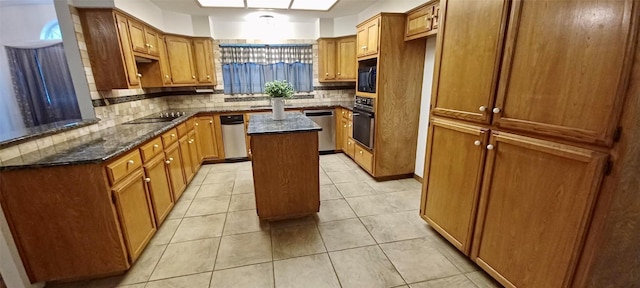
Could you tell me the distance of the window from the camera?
14.4 ft

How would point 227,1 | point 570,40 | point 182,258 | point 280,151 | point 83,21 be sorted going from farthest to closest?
point 227,1, point 83,21, point 280,151, point 182,258, point 570,40

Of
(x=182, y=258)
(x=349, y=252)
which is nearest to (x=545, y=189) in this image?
(x=349, y=252)

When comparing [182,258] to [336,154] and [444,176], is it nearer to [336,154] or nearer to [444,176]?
[444,176]

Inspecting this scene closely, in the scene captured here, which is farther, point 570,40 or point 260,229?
point 260,229

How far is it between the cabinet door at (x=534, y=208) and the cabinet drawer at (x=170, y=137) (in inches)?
110

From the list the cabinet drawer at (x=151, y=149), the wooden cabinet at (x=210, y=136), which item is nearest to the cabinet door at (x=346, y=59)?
the wooden cabinet at (x=210, y=136)

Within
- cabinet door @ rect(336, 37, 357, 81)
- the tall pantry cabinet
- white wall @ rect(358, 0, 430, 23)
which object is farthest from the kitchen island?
cabinet door @ rect(336, 37, 357, 81)

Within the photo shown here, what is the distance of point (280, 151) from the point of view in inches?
87.8

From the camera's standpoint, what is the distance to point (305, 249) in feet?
6.65

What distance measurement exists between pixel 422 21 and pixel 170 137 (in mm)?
2926

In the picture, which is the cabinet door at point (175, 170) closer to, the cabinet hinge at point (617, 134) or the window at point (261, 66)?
the window at point (261, 66)

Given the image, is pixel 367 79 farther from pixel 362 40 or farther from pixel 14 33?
pixel 14 33

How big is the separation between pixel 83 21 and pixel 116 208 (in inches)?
78.5

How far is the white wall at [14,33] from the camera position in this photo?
8.32 feet
